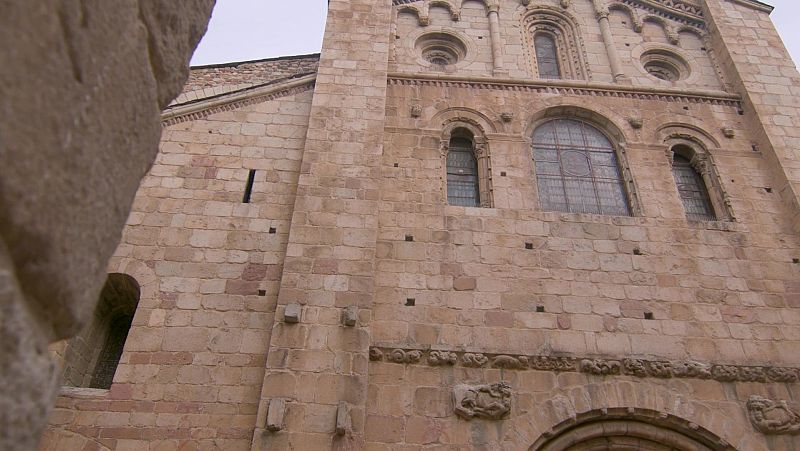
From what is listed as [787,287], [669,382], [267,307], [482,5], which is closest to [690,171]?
[787,287]

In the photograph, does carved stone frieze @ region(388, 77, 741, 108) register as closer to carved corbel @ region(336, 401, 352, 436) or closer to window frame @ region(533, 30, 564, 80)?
window frame @ region(533, 30, 564, 80)

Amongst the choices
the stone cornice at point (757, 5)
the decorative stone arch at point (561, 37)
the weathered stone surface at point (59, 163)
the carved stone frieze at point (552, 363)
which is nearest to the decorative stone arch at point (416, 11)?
the decorative stone arch at point (561, 37)

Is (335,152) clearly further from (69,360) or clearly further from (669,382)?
(669,382)

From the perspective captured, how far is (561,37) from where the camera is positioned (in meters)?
12.4

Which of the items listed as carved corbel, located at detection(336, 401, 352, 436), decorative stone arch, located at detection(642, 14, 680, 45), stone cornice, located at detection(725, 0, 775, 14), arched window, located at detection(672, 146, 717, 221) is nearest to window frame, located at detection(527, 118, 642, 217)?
arched window, located at detection(672, 146, 717, 221)

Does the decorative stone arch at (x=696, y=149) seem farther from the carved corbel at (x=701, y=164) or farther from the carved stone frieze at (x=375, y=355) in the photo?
the carved stone frieze at (x=375, y=355)

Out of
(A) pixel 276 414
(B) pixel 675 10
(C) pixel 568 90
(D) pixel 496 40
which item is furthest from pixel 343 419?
(B) pixel 675 10

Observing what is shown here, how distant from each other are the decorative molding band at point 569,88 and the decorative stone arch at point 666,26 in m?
1.91

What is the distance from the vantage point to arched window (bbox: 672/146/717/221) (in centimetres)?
962

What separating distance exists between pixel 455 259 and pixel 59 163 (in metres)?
6.80

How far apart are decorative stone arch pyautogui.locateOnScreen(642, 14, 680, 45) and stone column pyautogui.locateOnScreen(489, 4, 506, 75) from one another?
3.15m

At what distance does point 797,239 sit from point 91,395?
9.57 meters

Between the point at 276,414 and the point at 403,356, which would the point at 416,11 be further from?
the point at 276,414

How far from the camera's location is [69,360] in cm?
735
